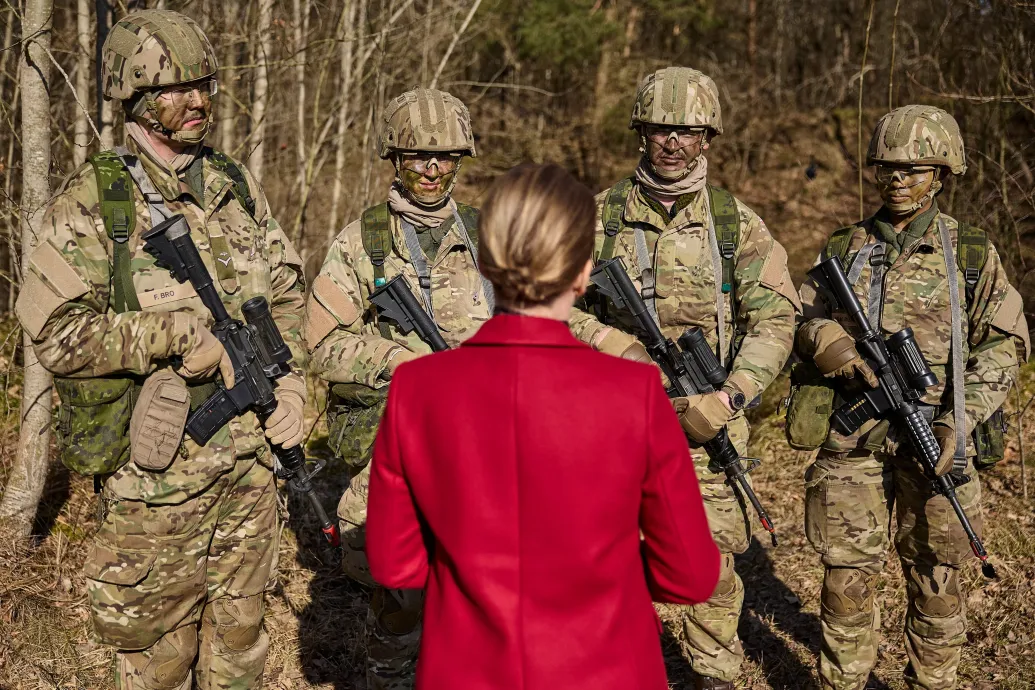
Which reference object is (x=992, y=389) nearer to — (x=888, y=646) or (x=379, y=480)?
(x=888, y=646)

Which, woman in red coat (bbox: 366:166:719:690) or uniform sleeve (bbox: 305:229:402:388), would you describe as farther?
uniform sleeve (bbox: 305:229:402:388)

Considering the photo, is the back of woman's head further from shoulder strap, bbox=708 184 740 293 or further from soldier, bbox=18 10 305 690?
shoulder strap, bbox=708 184 740 293

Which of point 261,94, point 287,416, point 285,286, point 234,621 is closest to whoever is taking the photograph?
point 287,416

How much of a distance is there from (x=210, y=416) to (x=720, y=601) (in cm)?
253

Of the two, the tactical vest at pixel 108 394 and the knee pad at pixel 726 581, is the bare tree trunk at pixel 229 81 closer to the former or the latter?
the tactical vest at pixel 108 394

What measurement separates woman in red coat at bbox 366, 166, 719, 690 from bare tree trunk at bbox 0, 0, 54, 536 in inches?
154

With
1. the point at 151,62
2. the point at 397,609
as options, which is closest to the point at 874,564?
the point at 397,609

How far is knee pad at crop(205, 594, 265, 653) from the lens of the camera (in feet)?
12.7

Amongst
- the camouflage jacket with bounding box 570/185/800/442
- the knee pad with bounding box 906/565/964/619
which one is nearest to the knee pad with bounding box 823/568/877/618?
the knee pad with bounding box 906/565/964/619

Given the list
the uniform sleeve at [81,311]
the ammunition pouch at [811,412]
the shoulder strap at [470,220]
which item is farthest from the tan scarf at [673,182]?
the uniform sleeve at [81,311]

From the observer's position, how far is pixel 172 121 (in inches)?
137

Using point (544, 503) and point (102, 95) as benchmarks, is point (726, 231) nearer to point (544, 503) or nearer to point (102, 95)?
point (544, 503)

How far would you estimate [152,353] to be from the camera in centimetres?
335

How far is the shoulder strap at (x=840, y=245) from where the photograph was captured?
15.0 ft
